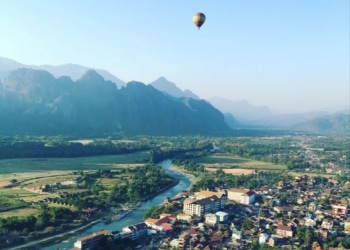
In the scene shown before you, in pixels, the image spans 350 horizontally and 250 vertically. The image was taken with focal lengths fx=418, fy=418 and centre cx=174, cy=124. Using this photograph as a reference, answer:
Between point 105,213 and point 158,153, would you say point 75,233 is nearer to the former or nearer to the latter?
point 105,213

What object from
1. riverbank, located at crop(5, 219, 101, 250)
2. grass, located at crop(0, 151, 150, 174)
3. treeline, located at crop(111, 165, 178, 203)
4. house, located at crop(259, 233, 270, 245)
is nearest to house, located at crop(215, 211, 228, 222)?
house, located at crop(259, 233, 270, 245)

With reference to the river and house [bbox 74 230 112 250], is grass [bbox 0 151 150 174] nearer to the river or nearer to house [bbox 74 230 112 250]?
the river

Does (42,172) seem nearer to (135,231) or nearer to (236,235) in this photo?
(135,231)

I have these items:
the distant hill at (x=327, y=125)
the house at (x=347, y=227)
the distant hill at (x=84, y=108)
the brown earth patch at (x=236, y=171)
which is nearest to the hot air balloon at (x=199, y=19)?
the house at (x=347, y=227)

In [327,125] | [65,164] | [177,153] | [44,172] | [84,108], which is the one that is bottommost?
[44,172]

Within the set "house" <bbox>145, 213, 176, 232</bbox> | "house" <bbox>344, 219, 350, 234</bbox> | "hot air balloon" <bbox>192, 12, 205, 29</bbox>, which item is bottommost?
"house" <bbox>344, 219, 350, 234</bbox>

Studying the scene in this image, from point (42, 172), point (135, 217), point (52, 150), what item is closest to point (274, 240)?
point (135, 217)

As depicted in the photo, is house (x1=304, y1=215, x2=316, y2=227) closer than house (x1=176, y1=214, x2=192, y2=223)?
Yes
